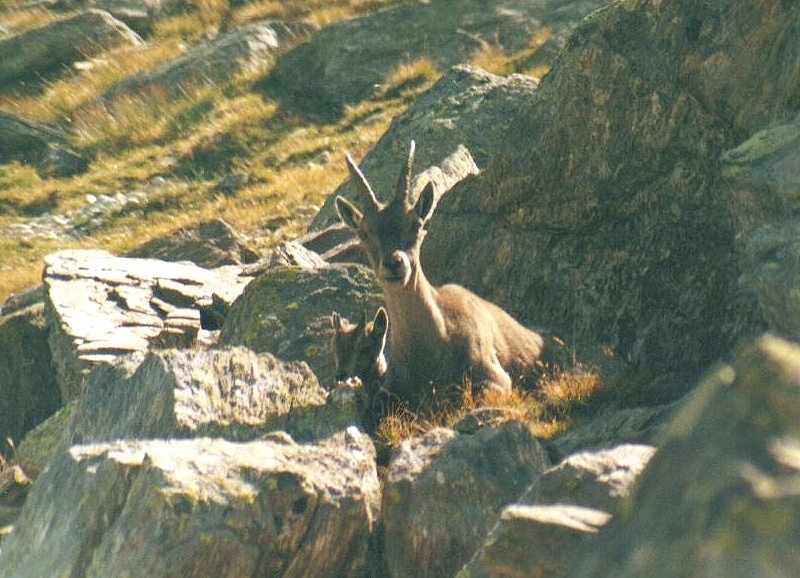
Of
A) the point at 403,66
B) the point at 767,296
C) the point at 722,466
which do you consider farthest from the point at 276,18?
the point at 722,466

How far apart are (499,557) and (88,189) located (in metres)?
26.9

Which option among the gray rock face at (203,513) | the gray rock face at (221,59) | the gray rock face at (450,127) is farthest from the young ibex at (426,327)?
the gray rock face at (221,59)

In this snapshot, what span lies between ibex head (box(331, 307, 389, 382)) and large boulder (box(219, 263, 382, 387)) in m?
0.27

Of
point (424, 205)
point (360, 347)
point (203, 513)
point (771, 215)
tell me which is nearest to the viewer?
point (203, 513)

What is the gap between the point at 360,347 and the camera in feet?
47.2

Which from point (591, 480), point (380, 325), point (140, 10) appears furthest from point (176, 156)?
point (591, 480)

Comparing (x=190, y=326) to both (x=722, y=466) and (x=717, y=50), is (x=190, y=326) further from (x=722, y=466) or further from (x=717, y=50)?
(x=722, y=466)

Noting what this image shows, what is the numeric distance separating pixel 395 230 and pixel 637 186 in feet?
8.05

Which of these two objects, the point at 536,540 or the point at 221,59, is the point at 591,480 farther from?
the point at 221,59

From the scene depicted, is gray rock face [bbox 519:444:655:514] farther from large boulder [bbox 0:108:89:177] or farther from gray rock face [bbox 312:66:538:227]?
large boulder [bbox 0:108:89:177]

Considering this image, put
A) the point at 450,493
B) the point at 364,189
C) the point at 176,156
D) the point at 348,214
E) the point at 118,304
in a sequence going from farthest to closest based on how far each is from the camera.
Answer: the point at 176,156 < the point at 118,304 < the point at 348,214 < the point at 364,189 < the point at 450,493

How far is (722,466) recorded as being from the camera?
3.91 metres

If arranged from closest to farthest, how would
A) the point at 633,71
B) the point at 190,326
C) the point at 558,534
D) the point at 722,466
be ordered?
the point at 722,466
the point at 558,534
the point at 633,71
the point at 190,326

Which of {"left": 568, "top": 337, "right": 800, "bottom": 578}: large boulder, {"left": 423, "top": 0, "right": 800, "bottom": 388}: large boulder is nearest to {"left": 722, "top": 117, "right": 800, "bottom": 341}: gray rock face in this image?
{"left": 423, "top": 0, "right": 800, "bottom": 388}: large boulder
